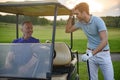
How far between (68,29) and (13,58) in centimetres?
144

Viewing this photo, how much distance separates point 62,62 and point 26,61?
28.9 inches

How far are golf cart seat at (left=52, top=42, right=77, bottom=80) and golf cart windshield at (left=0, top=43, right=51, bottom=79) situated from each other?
43 cm

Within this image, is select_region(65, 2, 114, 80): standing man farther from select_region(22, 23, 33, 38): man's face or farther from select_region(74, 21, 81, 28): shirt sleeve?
select_region(22, 23, 33, 38): man's face

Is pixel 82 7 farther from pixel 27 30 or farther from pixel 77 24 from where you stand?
pixel 27 30

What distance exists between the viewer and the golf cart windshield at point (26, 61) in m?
3.98

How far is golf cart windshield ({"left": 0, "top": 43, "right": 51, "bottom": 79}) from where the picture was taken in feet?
13.0

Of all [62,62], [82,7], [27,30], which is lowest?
[62,62]

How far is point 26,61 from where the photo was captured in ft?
13.3

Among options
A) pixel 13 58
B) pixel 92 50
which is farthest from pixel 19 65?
pixel 92 50

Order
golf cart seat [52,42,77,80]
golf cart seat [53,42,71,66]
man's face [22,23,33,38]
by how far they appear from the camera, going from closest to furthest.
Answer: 1. golf cart seat [52,42,77,80]
2. golf cart seat [53,42,71,66]
3. man's face [22,23,33,38]

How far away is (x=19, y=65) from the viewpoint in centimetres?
405

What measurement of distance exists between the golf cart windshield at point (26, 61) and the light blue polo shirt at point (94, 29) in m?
0.91

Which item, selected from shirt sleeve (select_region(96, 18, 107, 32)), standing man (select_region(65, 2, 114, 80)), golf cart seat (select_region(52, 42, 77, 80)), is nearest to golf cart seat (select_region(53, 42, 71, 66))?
golf cart seat (select_region(52, 42, 77, 80))

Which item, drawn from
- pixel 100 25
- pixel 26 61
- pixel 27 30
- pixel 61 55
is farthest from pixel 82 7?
pixel 26 61
